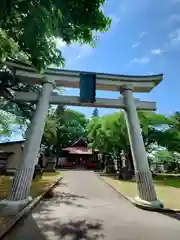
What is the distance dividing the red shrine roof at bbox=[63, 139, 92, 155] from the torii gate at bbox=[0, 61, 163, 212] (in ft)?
104

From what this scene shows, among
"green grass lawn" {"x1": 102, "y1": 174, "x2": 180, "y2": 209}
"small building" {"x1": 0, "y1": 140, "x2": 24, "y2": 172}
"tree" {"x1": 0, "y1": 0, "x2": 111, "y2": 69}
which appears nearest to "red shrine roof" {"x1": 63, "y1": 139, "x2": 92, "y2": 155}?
"small building" {"x1": 0, "y1": 140, "x2": 24, "y2": 172}

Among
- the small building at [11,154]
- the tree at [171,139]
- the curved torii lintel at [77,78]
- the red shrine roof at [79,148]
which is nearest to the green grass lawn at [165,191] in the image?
the curved torii lintel at [77,78]

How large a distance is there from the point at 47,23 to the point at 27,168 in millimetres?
5200

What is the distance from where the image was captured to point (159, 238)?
462 cm

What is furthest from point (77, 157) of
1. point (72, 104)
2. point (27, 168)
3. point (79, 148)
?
point (27, 168)

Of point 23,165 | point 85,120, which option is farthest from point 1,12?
point 85,120

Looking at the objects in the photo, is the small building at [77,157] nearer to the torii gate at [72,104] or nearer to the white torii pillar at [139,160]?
the torii gate at [72,104]

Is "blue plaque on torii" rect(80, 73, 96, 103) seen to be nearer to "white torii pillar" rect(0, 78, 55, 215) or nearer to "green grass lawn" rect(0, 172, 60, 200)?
"white torii pillar" rect(0, 78, 55, 215)

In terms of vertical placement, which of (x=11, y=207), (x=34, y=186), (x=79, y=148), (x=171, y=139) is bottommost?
(x=11, y=207)

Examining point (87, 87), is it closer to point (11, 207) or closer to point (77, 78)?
point (77, 78)

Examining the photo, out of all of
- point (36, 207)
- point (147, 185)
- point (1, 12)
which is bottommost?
point (36, 207)

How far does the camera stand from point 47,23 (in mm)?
3775

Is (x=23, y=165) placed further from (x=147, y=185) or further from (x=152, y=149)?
(x=152, y=149)

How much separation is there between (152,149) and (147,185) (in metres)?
18.8
